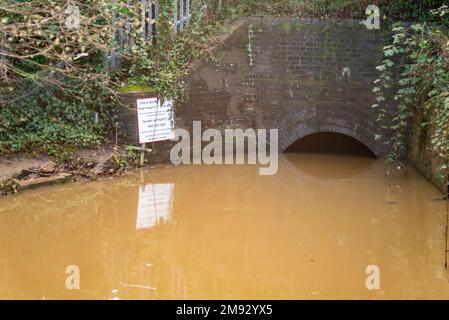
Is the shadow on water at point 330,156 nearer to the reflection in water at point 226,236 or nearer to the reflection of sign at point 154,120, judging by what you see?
the reflection in water at point 226,236

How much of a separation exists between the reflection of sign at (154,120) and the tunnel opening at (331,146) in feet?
9.62

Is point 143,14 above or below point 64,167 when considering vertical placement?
above

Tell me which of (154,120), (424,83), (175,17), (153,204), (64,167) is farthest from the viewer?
(175,17)

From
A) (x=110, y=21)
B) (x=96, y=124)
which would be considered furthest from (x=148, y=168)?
(x=110, y=21)

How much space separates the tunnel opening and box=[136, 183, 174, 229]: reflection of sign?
4.01 meters

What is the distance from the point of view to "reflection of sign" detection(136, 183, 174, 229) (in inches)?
423

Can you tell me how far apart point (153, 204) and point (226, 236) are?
199cm

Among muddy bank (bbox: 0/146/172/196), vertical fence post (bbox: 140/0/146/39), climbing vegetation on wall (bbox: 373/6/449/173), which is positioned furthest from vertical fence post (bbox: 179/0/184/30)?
climbing vegetation on wall (bbox: 373/6/449/173)

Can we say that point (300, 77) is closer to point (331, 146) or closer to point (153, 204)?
point (331, 146)

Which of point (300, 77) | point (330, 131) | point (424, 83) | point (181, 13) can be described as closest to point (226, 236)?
point (424, 83)

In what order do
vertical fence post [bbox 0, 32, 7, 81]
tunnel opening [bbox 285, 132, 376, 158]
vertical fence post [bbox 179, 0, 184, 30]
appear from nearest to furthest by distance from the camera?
vertical fence post [bbox 0, 32, 7, 81] → vertical fence post [bbox 179, 0, 184, 30] → tunnel opening [bbox 285, 132, 376, 158]

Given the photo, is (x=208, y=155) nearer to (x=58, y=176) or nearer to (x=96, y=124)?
(x=96, y=124)

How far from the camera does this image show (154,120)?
45.2 feet

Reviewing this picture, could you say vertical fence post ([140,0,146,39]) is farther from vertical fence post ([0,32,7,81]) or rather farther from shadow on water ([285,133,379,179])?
shadow on water ([285,133,379,179])
